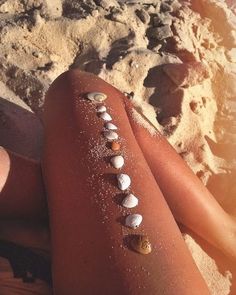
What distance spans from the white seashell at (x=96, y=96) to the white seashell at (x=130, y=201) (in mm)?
475

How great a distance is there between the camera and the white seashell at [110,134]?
1.61 metres

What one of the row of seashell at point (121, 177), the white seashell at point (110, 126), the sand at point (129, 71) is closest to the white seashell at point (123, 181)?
the row of seashell at point (121, 177)

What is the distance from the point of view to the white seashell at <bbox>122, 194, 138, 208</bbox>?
1.37 m

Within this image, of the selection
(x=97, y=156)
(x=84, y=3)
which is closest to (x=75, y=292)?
(x=97, y=156)

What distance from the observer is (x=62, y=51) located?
7.98 feet

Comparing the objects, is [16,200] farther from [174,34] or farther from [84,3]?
[174,34]

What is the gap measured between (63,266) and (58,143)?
1.39ft

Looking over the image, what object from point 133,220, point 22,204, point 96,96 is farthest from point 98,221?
point 96,96

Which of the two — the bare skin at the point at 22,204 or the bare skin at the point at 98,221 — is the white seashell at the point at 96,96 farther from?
the bare skin at the point at 22,204

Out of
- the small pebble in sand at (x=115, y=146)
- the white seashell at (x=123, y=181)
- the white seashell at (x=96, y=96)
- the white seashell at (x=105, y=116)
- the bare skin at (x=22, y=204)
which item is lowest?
the bare skin at (x=22, y=204)

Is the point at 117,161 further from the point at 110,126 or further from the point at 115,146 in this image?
the point at 110,126

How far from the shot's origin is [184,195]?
174cm

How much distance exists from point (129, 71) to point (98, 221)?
1.22 metres

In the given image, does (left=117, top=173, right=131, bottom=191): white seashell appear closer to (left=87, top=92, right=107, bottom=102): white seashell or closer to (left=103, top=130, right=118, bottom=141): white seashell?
(left=103, top=130, right=118, bottom=141): white seashell
